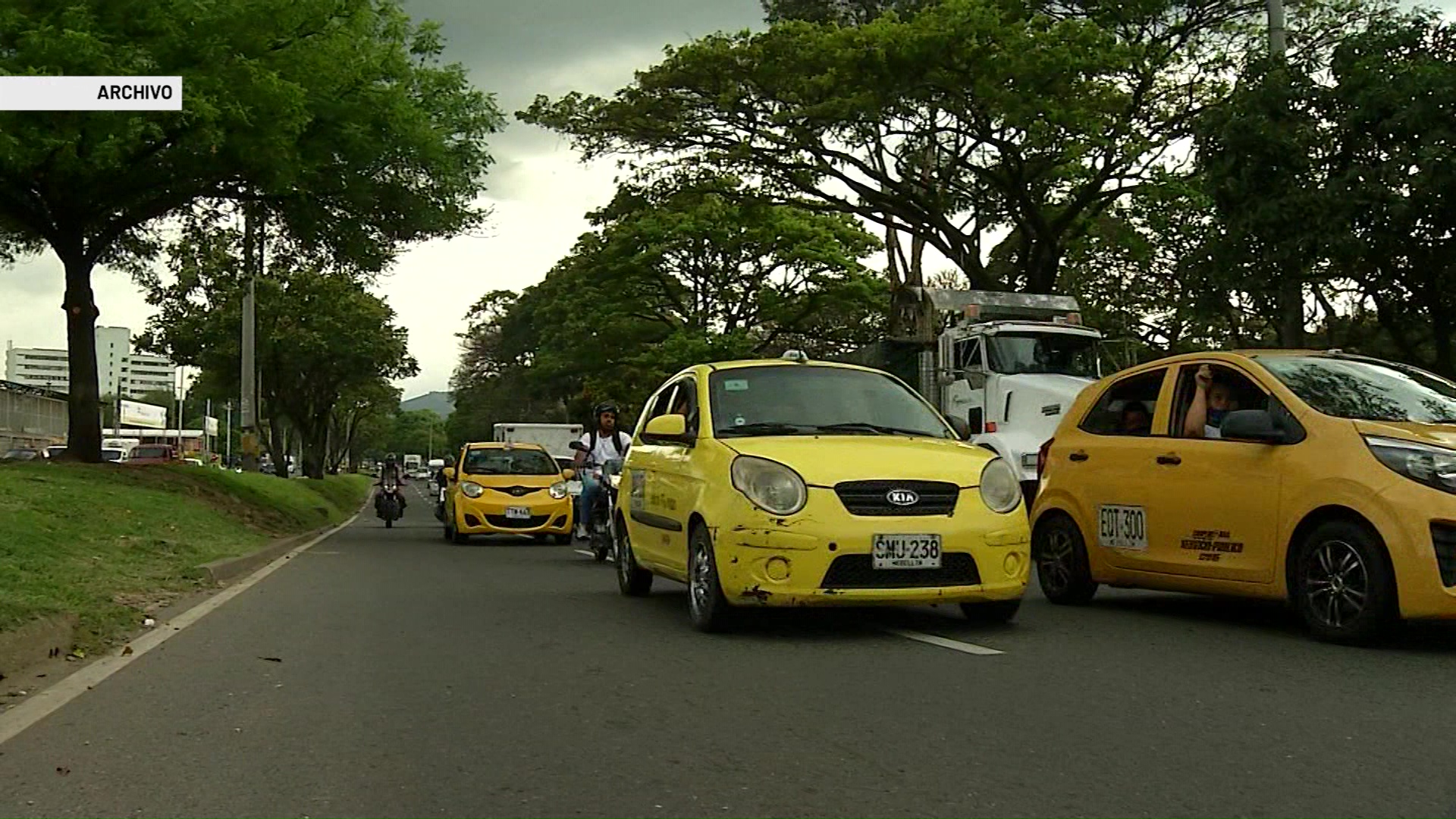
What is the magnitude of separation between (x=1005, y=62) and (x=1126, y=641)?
1641 cm

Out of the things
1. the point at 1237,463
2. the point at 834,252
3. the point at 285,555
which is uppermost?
the point at 834,252

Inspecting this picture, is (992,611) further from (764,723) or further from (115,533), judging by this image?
(115,533)

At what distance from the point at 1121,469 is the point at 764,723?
165 inches

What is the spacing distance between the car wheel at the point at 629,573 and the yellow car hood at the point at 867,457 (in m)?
2.41

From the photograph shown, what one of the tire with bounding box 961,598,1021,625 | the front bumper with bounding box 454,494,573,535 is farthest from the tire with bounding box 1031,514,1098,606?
the front bumper with bounding box 454,494,573,535

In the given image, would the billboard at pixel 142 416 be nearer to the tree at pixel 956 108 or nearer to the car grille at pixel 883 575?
the tree at pixel 956 108

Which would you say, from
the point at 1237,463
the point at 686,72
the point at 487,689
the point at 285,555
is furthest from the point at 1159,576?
the point at 686,72

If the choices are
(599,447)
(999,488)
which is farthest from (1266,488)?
(599,447)

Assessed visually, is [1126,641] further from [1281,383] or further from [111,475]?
[111,475]

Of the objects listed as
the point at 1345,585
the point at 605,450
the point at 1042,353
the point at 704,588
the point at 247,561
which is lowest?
the point at 247,561

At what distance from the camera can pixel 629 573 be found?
35.4 feet

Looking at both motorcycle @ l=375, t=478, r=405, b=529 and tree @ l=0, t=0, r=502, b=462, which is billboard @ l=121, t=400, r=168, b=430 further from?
tree @ l=0, t=0, r=502, b=462

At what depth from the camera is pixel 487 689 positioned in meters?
6.63

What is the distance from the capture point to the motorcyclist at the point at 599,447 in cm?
1540
